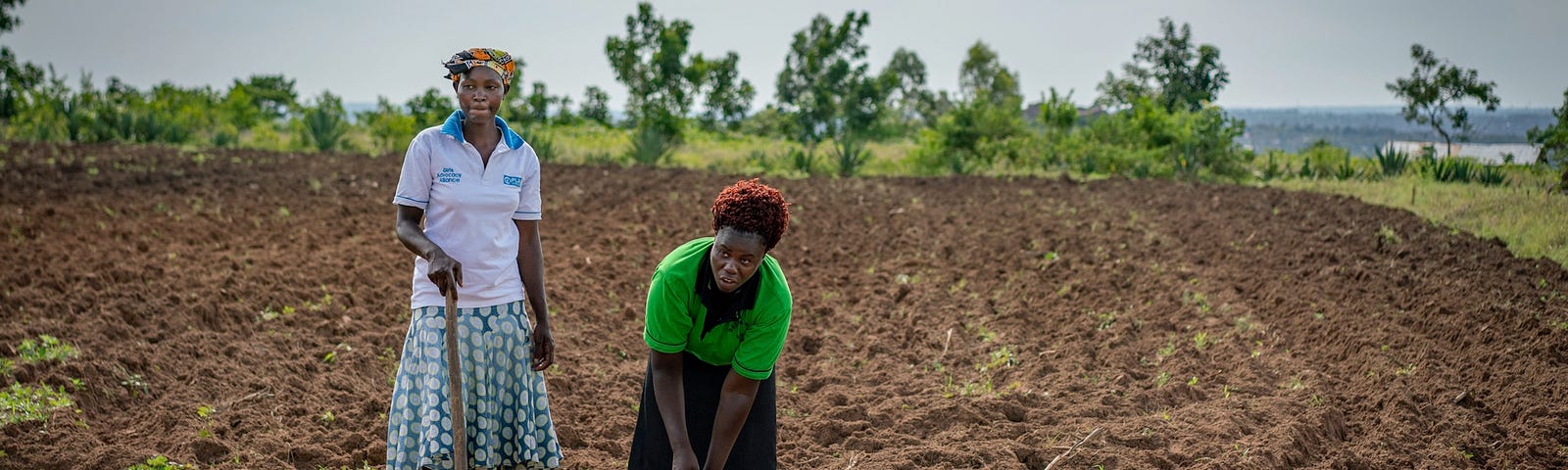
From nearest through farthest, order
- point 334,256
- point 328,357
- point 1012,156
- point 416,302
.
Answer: point 416,302 < point 328,357 < point 334,256 < point 1012,156

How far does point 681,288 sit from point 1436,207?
8.57 m

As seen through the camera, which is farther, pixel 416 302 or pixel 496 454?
pixel 496 454

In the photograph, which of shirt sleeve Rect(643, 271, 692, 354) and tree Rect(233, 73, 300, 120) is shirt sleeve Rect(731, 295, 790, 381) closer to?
shirt sleeve Rect(643, 271, 692, 354)

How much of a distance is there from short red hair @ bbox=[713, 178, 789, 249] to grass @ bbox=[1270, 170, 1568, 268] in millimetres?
6334

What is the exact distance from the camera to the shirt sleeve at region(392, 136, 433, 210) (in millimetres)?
2955

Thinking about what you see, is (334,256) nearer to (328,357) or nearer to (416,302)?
(328,357)

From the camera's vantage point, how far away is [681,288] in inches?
105

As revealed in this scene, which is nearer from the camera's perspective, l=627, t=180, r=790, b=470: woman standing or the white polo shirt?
l=627, t=180, r=790, b=470: woman standing

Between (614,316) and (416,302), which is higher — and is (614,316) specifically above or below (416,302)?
below

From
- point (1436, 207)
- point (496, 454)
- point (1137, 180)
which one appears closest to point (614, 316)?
point (496, 454)

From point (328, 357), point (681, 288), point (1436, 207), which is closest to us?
point (681, 288)

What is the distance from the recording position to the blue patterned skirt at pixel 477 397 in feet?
9.95

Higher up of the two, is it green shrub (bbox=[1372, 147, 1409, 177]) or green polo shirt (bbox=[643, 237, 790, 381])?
green polo shirt (bbox=[643, 237, 790, 381])

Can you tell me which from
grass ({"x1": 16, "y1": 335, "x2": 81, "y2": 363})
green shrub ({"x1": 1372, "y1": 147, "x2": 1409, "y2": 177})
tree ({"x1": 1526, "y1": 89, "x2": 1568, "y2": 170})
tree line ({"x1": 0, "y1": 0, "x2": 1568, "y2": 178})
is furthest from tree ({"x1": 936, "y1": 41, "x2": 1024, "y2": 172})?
grass ({"x1": 16, "y1": 335, "x2": 81, "y2": 363})
